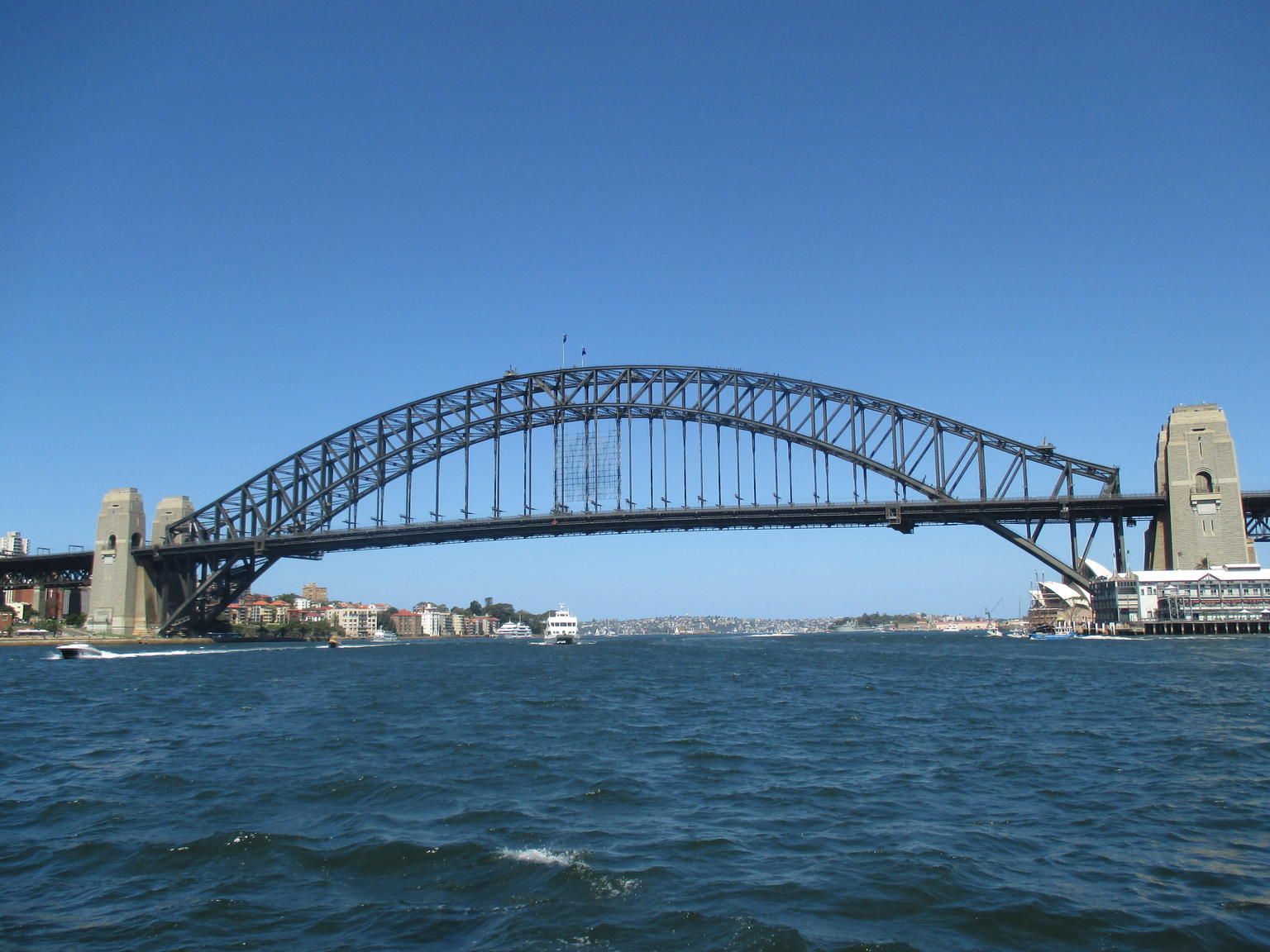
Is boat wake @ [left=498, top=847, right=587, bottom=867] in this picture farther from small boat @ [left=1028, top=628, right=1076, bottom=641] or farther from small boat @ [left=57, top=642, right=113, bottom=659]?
small boat @ [left=1028, top=628, right=1076, bottom=641]

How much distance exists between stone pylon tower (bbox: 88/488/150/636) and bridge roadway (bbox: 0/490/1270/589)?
204cm

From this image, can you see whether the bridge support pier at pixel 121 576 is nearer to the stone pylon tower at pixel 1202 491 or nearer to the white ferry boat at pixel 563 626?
the white ferry boat at pixel 563 626

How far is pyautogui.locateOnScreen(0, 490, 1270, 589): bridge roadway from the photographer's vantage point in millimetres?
75562

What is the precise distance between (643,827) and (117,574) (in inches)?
3641

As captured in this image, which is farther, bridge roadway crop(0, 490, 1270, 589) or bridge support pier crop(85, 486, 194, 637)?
bridge support pier crop(85, 486, 194, 637)

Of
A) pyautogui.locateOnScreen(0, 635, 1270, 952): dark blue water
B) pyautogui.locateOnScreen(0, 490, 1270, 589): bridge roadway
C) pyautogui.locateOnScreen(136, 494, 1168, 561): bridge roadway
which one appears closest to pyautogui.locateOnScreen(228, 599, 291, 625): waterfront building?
pyautogui.locateOnScreen(0, 490, 1270, 589): bridge roadway

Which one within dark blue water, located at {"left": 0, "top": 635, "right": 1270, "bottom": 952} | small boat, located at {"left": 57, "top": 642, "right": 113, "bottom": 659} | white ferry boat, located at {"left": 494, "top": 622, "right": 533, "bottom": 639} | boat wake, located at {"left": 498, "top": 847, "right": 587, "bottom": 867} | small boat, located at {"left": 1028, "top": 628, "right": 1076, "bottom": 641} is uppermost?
boat wake, located at {"left": 498, "top": 847, "right": 587, "bottom": 867}

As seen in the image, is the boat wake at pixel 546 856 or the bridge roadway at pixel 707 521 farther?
the bridge roadway at pixel 707 521

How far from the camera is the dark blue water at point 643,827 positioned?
9500 millimetres

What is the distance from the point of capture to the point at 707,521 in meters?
80.5

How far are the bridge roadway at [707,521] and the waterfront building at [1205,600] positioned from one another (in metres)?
6.56

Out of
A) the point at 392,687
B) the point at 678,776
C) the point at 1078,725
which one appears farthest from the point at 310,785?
the point at 392,687

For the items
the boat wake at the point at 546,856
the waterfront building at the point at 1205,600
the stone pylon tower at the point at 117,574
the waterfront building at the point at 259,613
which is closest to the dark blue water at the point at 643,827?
the boat wake at the point at 546,856

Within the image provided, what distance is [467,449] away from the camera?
95688mm
